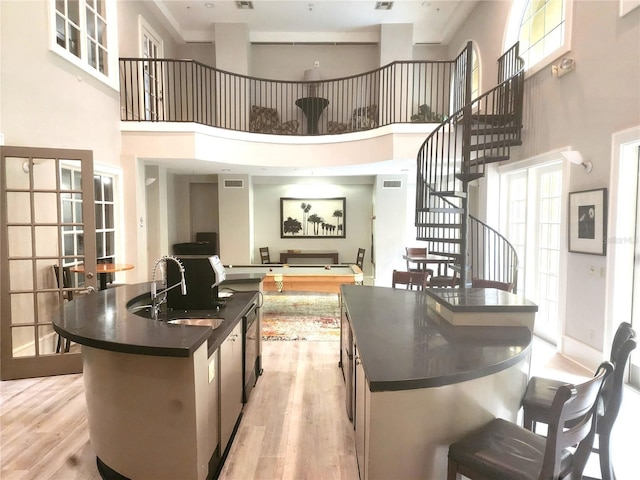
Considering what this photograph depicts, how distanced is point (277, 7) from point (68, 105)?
16.8 feet

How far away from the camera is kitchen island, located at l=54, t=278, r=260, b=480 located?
1640 mm

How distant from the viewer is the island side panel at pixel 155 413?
1.65m

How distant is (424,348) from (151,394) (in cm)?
139

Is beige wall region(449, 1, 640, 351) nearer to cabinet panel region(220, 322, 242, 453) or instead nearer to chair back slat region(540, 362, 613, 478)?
chair back slat region(540, 362, 613, 478)

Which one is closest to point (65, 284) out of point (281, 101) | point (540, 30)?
point (281, 101)

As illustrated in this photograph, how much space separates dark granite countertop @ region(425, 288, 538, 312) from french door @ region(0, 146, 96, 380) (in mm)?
3288

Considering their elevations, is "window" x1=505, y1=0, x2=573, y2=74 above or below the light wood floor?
above

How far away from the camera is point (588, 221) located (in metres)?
3.55

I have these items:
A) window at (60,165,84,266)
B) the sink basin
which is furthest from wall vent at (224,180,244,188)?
the sink basin

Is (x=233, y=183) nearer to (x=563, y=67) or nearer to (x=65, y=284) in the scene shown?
(x=65, y=284)

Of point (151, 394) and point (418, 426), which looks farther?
point (151, 394)

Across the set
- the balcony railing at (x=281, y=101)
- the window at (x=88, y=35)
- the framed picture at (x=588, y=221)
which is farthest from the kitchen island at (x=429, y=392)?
the balcony railing at (x=281, y=101)

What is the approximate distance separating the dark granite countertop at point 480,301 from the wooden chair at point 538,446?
2.12 ft

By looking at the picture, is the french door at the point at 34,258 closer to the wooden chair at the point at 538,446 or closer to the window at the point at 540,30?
the wooden chair at the point at 538,446
